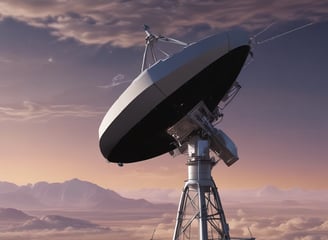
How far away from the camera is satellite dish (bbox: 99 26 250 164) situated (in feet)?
170

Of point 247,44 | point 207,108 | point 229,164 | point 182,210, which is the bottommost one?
point 182,210

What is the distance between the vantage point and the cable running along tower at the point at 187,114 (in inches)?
2050

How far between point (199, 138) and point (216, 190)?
18.0ft

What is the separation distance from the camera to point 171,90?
52.4 metres

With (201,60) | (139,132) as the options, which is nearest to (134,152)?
(139,132)

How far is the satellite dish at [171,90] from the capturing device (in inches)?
2042

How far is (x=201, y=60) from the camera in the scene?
52281 mm

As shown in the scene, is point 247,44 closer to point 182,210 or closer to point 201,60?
point 201,60

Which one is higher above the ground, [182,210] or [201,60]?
[201,60]

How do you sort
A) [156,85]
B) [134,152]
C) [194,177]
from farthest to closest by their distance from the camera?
[134,152] → [194,177] → [156,85]

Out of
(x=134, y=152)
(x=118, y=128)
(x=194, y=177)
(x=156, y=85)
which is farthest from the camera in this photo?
(x=134, y=152)

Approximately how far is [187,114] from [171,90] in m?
5.27

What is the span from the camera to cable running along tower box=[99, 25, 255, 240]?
52.1 meters

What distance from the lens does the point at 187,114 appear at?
56969 mm
